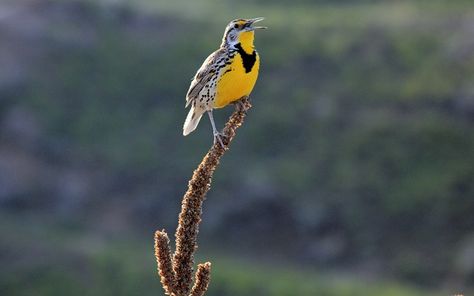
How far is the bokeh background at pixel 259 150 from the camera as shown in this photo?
25.6 m

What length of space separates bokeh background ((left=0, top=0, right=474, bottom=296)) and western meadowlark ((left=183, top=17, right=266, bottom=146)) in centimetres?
1551

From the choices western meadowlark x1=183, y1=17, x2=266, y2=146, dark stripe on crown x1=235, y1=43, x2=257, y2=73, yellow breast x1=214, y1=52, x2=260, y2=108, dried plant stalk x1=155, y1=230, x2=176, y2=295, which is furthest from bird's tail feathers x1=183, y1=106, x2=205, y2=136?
dried plant stalk x1=155, y1=230, x2=176, y2=295


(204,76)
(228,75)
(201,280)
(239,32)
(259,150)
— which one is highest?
(259,150)

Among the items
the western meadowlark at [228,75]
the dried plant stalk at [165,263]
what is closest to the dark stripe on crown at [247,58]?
the western meadowlark at [228,75]

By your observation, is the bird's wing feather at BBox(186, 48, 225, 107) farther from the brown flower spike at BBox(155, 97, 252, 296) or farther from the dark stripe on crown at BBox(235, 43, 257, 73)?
the brown flower spike at BBox(155, 97, 252, 296)

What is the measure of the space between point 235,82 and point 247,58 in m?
0.42

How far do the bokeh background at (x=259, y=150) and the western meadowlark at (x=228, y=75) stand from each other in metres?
15.5

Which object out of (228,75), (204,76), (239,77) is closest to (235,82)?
(239,77)

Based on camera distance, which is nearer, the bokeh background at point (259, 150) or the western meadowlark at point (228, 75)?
the western meadowlark at point (228, 75)

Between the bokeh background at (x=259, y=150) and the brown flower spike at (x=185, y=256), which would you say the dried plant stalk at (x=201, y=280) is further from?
the bokeh background at (x=259, y=150)

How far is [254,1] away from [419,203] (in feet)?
42.8

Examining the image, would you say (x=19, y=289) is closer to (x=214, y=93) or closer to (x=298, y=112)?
(x=298, y=112)

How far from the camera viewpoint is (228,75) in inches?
323

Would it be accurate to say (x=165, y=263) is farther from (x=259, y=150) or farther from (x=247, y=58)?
(x=259, y=150)
